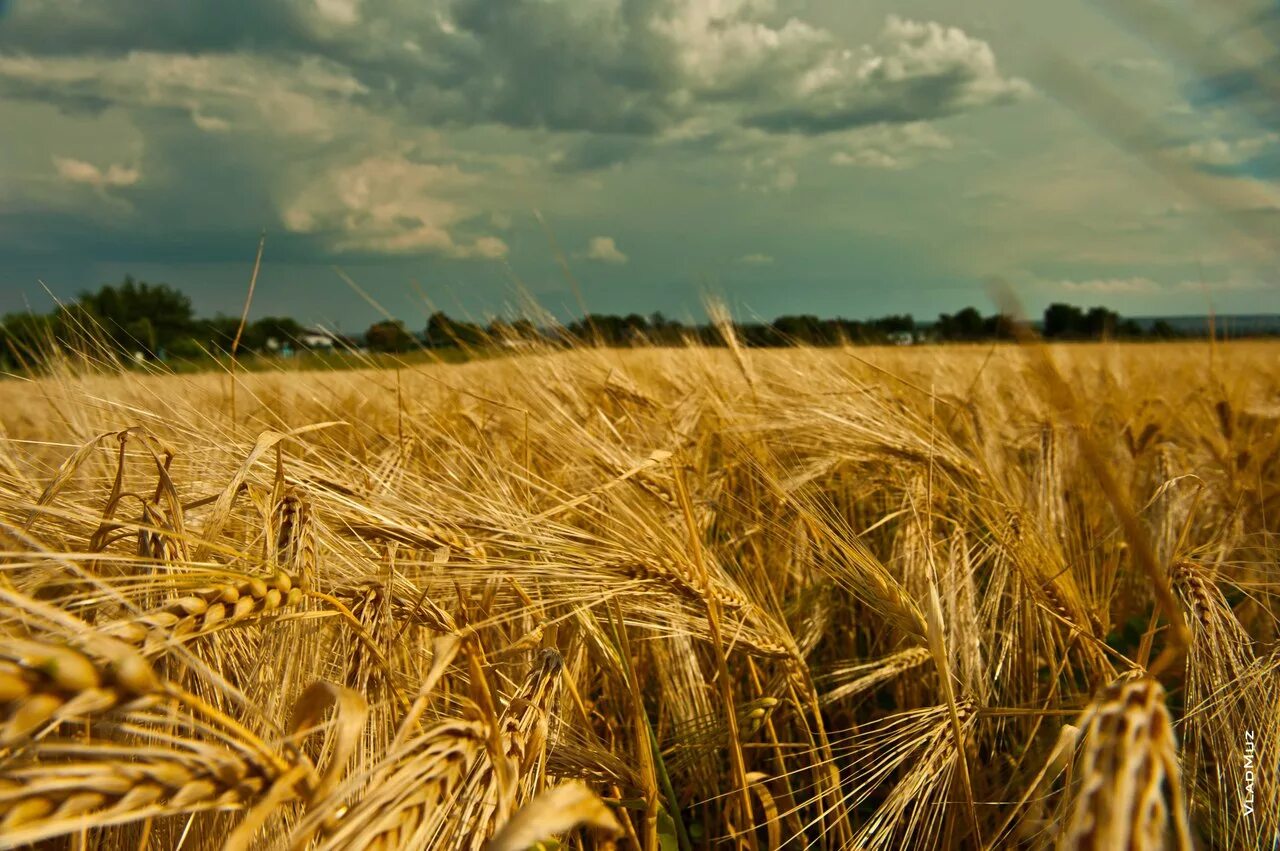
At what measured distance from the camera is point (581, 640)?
1.32 meters

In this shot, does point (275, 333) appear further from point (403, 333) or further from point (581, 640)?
point (581, 640)

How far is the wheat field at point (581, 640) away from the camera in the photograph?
0.51 metres

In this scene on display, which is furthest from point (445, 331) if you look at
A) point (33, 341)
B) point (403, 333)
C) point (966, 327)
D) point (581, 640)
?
point (966, 327)

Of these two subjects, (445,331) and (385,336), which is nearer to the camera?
(385,336)

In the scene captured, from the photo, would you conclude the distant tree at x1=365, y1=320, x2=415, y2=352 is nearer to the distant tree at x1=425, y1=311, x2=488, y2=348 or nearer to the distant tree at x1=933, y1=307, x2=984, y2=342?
the distant tree at x1=425, y1=311, x2=488, y2=348

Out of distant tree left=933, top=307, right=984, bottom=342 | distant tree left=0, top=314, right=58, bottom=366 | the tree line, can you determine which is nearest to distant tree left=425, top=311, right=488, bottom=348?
the tree line

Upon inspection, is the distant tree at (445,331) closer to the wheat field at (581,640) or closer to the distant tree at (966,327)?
the wheat field at (581,640)

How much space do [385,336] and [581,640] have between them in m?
1.11

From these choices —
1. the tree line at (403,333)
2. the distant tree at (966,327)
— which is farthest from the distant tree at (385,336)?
the distant tree at (966,327)

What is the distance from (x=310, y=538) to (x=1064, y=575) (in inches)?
42.7

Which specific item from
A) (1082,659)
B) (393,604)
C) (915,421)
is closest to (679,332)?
(915,421)

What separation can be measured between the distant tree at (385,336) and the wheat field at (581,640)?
242 millimetres

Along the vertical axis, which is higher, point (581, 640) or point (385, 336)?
point (385, 336)

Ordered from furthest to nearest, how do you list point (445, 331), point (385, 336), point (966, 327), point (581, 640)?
point (966, 327) → point (445, 331) → point (385, 336) → point (581, 640)
